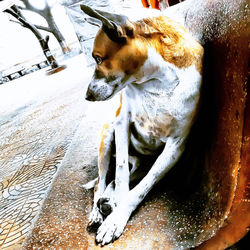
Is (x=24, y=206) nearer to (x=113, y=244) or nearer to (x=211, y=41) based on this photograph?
(x=113, y=244)

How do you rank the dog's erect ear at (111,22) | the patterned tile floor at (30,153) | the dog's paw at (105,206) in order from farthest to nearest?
the patterned tile floor at (30,153)
the dog's paw at (105,206)
the dog's erect ear at (111,22)

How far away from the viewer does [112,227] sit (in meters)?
1.16

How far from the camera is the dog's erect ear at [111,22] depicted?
3.04ft

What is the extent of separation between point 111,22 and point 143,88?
1.18 ft

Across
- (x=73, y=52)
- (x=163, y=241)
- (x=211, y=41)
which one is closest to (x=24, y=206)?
(x=163, y=241)

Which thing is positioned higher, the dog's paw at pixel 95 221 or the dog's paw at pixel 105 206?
the dog's paw at pixel 105 206

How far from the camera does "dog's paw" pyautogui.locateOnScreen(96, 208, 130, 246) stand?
3.74ft

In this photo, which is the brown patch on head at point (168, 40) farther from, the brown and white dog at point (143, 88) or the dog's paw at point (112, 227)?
the dog's paw at point (112, 227)

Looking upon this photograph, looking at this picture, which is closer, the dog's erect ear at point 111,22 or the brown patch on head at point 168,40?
the dog's erect ear at point 111,22

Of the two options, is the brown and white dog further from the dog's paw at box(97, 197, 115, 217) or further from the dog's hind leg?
the dog's hind leg

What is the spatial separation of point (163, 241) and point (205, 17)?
3.85ft

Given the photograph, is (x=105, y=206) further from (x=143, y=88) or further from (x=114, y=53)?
Answer: (x=114, y=53)

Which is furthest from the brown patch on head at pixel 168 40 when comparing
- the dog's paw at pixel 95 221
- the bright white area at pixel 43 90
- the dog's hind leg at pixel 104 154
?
the bright white area at pixel 43 90

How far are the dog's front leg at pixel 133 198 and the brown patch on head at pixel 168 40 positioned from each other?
40 centimetres
